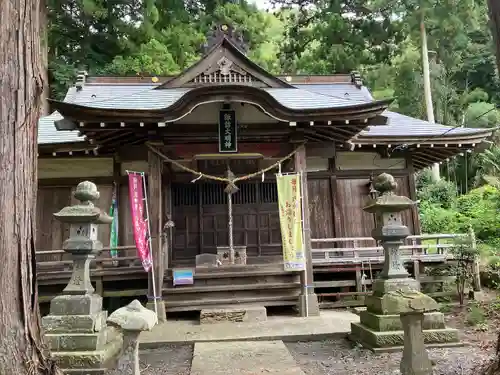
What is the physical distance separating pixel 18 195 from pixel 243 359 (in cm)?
363

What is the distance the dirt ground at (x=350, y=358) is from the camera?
5.06 metres

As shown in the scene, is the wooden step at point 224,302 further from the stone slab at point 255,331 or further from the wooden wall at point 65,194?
the wooden wall at point 65,194

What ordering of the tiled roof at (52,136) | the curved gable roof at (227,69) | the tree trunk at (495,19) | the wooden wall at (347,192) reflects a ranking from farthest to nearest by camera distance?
the wooden wall at (347,192), the tiled roof at (52,136), the curved gable roof at (227,69), the tree trunk at (495,19)

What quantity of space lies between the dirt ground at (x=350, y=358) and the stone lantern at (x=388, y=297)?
0.17m

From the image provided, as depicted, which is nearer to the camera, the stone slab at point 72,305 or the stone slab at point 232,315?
the stone slab at point 72,305

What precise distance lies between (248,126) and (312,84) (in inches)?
209

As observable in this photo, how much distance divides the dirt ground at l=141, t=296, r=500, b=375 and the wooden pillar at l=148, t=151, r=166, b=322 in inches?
67.6

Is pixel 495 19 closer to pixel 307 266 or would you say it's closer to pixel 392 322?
pixel 392 322

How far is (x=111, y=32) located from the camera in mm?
19156

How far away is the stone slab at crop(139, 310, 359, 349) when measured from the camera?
6590 millimetres

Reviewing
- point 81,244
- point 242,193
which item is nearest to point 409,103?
point 242,193

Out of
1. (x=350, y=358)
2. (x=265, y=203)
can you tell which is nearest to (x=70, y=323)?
(x=350, y=358)

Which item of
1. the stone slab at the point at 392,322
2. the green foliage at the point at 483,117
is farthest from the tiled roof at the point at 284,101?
the green foliage at the point at 483,117

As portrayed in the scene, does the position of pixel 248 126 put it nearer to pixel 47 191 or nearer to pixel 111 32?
pixel 47 191
